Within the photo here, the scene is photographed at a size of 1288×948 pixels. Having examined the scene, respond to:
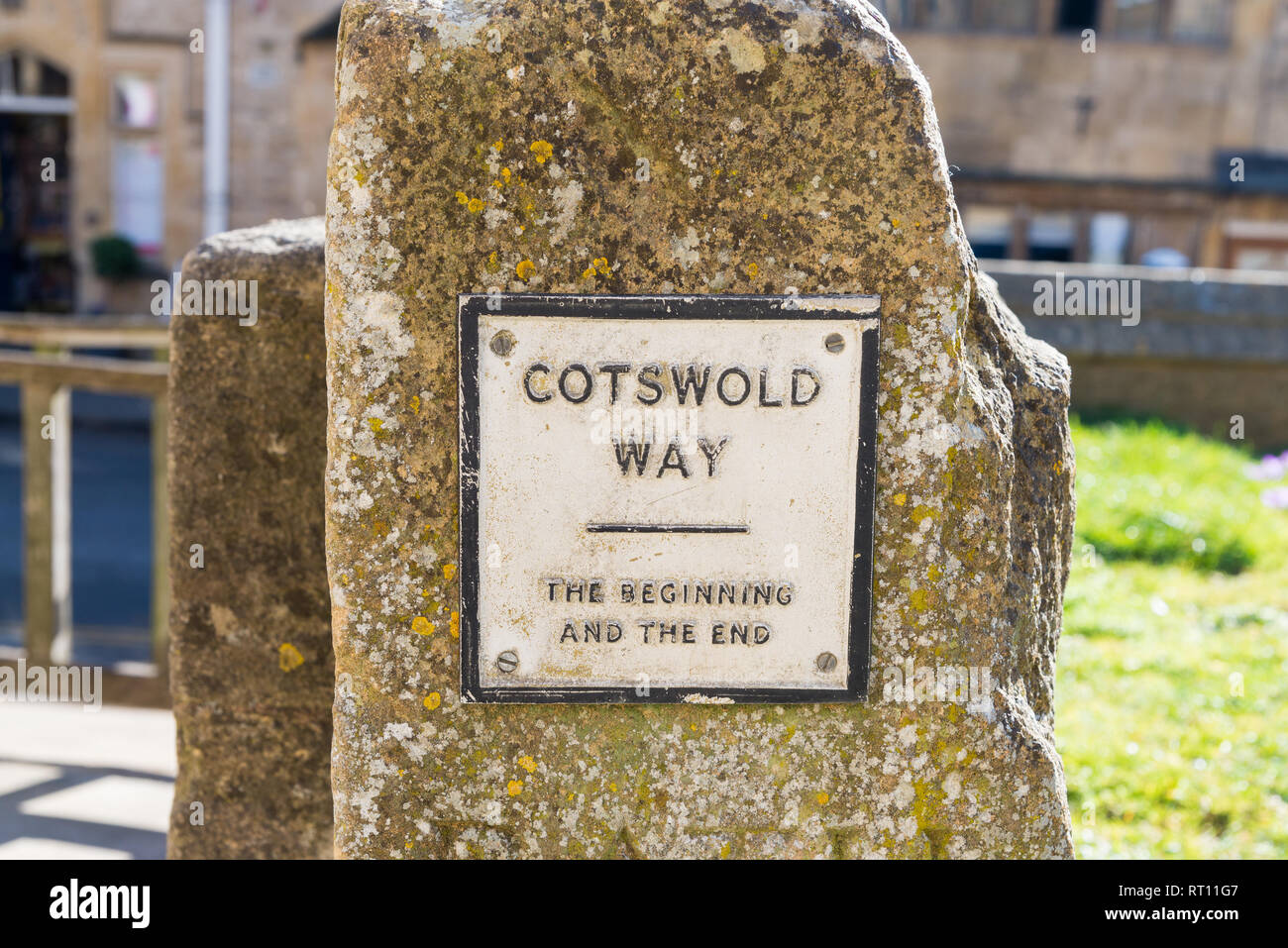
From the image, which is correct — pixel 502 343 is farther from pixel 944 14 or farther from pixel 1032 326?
pixel 944 14

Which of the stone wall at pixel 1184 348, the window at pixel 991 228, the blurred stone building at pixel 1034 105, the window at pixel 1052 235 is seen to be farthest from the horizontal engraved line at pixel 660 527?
the window at pixel 1052 235

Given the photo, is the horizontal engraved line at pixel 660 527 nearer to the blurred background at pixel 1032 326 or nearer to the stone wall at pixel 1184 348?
the blurred background at pixel 1032 326

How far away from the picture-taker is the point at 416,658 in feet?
5.76

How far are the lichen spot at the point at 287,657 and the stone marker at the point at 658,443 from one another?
60cm

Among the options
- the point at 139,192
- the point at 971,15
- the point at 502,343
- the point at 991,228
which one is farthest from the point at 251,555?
the point at 139,192

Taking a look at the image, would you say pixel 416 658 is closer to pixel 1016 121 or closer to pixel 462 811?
pixel 462 811

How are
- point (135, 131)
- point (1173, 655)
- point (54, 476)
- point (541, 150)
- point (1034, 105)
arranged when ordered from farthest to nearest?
point (135, 131)
point (1034, 105)
point (1173, 655)
point (54, 476)
point (541, 150)

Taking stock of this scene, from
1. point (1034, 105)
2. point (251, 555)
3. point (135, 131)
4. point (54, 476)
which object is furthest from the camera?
point (135, 131)

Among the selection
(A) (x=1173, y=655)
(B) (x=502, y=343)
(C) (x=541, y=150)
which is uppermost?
(C) (x=541, y=150)

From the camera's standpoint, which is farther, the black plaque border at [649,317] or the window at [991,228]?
the window at [991,228]

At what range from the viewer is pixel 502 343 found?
67.1 inches

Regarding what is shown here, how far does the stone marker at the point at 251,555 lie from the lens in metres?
2.25

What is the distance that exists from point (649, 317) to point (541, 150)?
0.90 ft

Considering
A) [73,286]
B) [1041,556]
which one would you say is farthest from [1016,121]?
[1041,556]
